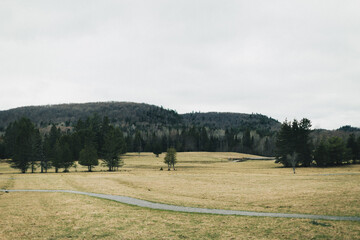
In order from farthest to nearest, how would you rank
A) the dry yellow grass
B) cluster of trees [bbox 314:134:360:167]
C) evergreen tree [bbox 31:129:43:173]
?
cluster of trees [bbox 314:134:360:167], evergreen tree [bbox 31:129:43:173], the dry yellow grass

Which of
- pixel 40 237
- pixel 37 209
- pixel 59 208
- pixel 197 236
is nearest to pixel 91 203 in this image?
pixel 59 208

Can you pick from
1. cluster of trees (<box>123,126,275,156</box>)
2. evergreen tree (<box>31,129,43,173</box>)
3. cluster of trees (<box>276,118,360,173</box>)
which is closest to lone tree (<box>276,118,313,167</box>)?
cluster of trees (<box>276,118,360,173</box>)

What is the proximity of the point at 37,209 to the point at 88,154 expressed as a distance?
5464cm

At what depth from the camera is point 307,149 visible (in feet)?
276

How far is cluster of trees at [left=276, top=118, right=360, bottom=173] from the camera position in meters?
79.6

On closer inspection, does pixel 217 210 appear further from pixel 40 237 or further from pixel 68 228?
pixel 40 237

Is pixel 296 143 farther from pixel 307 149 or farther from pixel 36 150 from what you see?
pixel 36 150

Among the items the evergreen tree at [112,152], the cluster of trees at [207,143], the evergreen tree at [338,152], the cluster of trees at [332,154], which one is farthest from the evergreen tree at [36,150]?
the evergreen tree at [338,152]

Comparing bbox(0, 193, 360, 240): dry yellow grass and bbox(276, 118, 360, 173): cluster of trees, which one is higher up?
bbox(276, 118, 360, 173): cluster of trees

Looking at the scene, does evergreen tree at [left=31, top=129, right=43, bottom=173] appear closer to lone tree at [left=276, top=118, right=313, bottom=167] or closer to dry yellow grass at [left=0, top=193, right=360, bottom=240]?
dry yellow grass at [left=0, top=193, right=360, bottom=240]

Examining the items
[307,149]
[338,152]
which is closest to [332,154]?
[338,152]

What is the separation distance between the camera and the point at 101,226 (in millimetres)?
16891

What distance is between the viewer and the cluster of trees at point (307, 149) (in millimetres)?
79562

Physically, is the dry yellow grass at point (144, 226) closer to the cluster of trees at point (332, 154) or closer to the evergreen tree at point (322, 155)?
the evergreen tree at point (322, 155)
